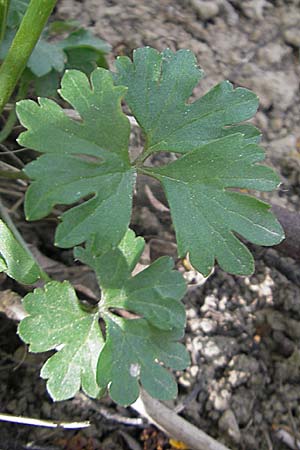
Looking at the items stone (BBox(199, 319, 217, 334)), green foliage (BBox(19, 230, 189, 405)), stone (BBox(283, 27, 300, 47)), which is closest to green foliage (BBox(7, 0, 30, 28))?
green foliage (BBox(19, 230, 189, 405))

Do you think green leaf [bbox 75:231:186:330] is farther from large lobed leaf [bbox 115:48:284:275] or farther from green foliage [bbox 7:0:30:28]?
green foliage [bbox 7:0:30:28]

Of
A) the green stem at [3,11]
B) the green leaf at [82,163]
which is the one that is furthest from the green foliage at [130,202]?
the green stem at [3,11]

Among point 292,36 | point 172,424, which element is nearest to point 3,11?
point 172,424

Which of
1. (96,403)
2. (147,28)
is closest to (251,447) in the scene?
(96,403)

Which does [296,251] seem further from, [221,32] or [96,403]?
[221,32]

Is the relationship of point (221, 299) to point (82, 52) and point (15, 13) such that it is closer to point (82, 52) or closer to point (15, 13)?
point (82, 52)

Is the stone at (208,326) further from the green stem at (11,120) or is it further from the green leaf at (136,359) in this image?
the green stem at (11,120)
